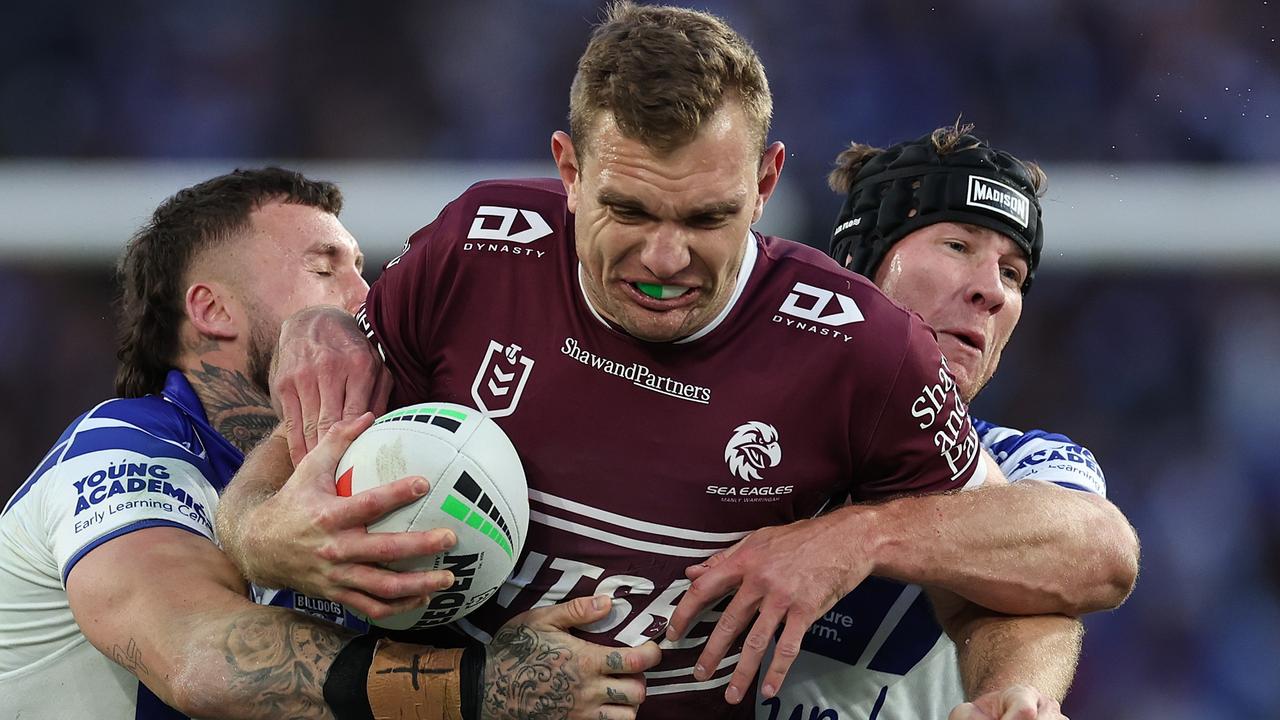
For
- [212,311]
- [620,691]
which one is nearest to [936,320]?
[620,691]

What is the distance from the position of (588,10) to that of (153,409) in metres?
5.15

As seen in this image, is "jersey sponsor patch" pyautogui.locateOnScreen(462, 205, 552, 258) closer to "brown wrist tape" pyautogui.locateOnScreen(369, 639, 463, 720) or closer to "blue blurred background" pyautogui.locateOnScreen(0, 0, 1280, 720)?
A: "brown wrist tape" pyautogui.locateOnScreen(369, 639, 463, 720)

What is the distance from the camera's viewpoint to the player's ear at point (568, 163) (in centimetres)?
306

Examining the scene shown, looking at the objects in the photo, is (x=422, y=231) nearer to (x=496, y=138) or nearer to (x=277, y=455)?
(x=277, y=455)

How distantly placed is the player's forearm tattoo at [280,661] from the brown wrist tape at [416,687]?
5.6 inches

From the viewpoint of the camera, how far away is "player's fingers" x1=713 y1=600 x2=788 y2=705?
3045 mm

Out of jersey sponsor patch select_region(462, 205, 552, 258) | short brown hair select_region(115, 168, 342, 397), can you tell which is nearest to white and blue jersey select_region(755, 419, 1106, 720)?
jersey sponsor patch select_region(462, 205, 552, 258)

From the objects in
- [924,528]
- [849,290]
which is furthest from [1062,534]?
[849,290]

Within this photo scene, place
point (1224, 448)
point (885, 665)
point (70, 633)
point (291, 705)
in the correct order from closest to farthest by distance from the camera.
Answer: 1. point (291, 705)
2. point (70, 633)
3. point (885, 665)
4. point (1224, 448)

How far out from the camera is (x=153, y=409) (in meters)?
4.02

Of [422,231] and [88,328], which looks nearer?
[422,231]

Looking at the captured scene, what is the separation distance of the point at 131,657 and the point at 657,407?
57.9 inches

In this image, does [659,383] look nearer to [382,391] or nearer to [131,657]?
[382,391]

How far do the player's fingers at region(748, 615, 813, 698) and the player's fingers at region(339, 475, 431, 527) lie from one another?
87cm
